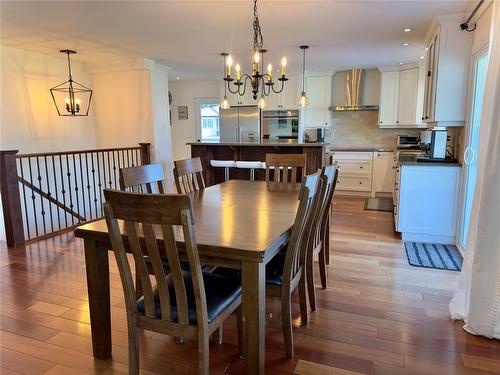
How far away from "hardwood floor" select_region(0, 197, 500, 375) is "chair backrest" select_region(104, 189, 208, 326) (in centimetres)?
55

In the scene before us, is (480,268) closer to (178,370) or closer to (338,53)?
(178,370)

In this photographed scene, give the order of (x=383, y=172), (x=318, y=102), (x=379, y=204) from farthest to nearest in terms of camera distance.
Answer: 1. (x=318, y=102)
2. (x=383, y=172)
3. (x=379, y=204)

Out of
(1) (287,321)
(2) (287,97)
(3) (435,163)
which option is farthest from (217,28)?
(1) (287,321)

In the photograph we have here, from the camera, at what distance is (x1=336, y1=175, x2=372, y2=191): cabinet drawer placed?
20.1ft

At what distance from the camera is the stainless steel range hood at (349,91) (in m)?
6.27

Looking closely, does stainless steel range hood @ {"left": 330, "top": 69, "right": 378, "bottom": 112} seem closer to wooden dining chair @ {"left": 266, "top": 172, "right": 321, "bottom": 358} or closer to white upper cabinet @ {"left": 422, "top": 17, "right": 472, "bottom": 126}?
white upper cabinet @ {"left": 422, "top": 17, "right": 472, "bottom": 126}

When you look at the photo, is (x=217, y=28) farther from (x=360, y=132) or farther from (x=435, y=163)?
(x=360, y=132)

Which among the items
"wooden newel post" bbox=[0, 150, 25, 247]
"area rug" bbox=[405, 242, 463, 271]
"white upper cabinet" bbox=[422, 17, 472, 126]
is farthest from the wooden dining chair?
"wooden newel post" bbox=[0, 150, 25, 247]

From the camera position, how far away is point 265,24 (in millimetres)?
3709

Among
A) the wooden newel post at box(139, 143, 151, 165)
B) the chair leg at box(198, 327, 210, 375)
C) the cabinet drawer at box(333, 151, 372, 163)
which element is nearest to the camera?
the chair leg at box(198, 327, 210, 375)

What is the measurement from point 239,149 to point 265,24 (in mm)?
1688

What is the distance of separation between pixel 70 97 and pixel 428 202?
513cm

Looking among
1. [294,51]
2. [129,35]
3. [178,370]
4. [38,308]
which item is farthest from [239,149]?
[178,370]

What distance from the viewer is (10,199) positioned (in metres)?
3.61
